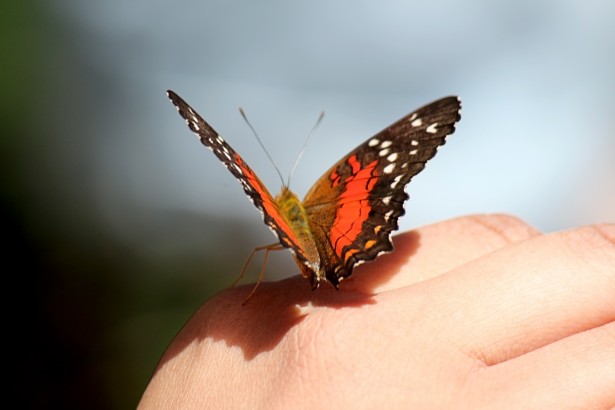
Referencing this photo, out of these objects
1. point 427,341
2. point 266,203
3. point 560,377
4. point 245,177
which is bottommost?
point 560,377

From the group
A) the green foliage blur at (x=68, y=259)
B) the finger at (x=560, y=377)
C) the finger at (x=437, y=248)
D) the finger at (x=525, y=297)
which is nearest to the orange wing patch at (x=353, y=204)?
the finger at (x=437, y=248)

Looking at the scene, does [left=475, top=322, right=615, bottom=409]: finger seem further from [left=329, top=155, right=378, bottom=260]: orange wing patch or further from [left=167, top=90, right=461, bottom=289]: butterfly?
[left=329, top=155, right=378, bottom=260]: orange wing patch

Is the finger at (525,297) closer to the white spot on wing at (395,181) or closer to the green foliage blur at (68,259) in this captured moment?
the white spot on wing at (395,181)

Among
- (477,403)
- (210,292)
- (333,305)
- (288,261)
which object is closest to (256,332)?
(333,305)

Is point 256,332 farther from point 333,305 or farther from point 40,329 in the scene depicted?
point 40,329

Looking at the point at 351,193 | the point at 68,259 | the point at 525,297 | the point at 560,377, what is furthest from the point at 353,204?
the point at 68,259

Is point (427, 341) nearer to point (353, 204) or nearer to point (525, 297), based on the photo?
point (525, 297)
